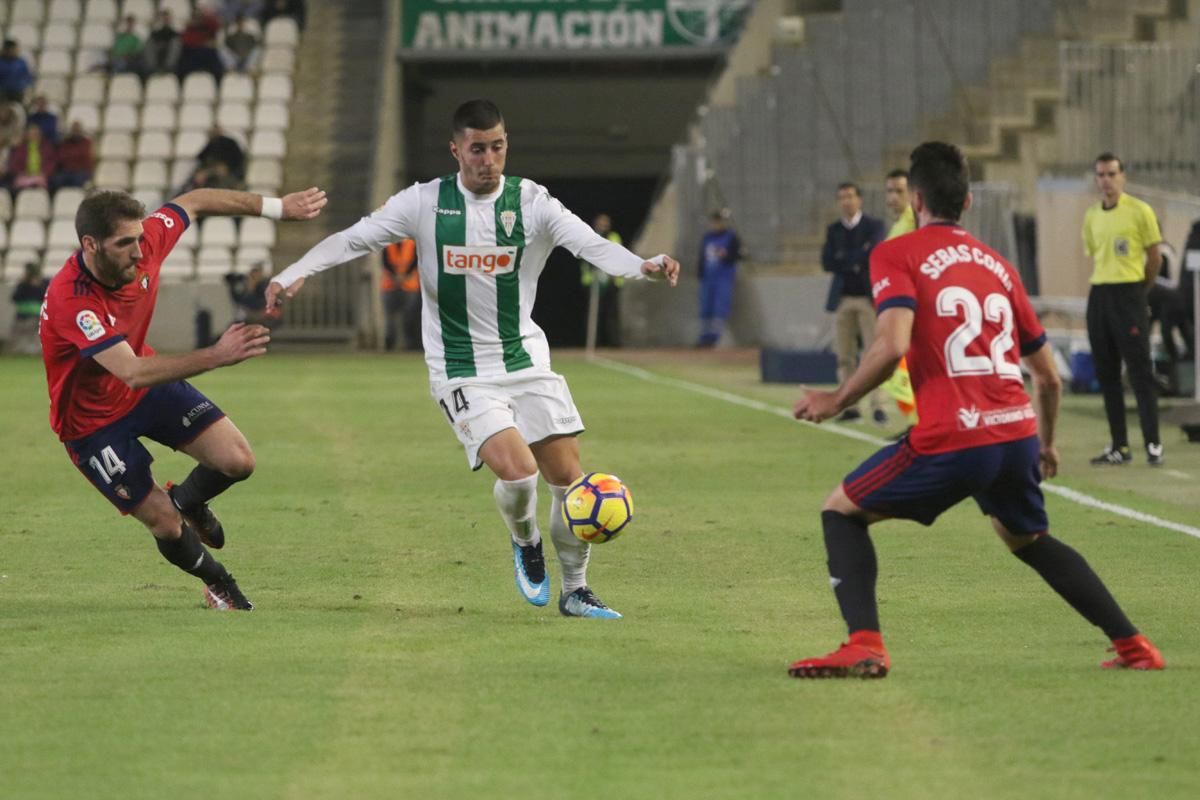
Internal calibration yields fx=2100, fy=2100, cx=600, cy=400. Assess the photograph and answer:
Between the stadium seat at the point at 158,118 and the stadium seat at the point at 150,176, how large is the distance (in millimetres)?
1055

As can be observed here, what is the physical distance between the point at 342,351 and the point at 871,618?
2893 centimetres

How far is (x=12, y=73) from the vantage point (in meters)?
37.8

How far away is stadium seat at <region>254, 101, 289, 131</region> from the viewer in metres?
38.4

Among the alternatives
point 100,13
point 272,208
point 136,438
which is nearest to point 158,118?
point 100,13

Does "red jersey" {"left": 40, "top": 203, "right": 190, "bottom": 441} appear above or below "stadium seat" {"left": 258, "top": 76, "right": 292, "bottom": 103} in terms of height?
below

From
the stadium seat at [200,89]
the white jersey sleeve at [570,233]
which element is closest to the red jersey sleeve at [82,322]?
the white jersey sleeve at [570,233]

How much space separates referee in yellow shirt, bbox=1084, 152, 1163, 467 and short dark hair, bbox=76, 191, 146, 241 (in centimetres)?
840

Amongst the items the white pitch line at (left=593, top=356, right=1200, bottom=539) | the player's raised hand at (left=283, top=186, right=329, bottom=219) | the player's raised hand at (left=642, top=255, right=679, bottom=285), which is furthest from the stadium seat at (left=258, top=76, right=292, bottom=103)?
the player's raised hand at (left=642, top=255, right=679, bottom=285)

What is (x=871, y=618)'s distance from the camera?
660cm

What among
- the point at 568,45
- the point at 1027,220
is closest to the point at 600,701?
the point at 1027,220

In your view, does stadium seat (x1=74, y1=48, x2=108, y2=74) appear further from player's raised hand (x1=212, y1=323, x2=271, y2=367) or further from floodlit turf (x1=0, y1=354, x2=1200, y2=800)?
player's raised hand (x1=212, y1=323, x2=271, y2=367)

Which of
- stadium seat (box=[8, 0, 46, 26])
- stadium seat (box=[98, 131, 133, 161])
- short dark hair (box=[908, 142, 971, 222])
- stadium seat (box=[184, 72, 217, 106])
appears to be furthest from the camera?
stadium seat (box=[8, 0, 46, 26])

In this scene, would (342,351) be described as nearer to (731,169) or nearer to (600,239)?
(731,169)

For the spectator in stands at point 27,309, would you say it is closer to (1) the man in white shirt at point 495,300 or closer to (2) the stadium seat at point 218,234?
(2) the stadium seat at point 218,234
